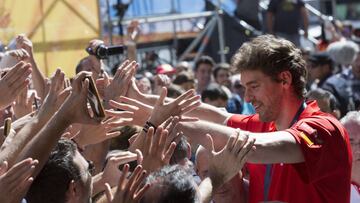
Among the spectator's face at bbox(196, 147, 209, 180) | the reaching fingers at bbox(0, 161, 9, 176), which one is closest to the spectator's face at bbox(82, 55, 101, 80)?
the spectator's face at bbox(196, 147, 209, 180)

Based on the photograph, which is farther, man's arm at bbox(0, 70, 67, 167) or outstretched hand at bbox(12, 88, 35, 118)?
outstretched hand at bbox(12, 88, 35, 118)

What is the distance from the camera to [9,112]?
5008mm

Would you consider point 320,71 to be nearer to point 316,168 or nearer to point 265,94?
point 265,94

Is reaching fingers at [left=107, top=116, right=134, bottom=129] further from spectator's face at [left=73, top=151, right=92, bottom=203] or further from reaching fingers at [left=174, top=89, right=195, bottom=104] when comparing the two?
spectator's face at [left=73, top=151, right=92, bottom=203]

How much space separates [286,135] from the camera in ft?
12.9

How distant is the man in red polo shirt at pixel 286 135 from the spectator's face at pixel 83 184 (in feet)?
1.66

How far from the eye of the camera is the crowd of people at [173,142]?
3408mm

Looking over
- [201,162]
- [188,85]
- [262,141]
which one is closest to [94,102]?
[262,141]

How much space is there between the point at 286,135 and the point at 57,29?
2.94 m

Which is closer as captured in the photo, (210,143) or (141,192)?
(141,192)

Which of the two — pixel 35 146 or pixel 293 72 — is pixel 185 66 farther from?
pixel 35 146

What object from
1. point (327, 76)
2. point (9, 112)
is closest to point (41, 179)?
point (9, 112)

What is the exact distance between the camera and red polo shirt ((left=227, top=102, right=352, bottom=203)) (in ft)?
13.0

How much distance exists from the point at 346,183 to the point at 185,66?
270 inches
